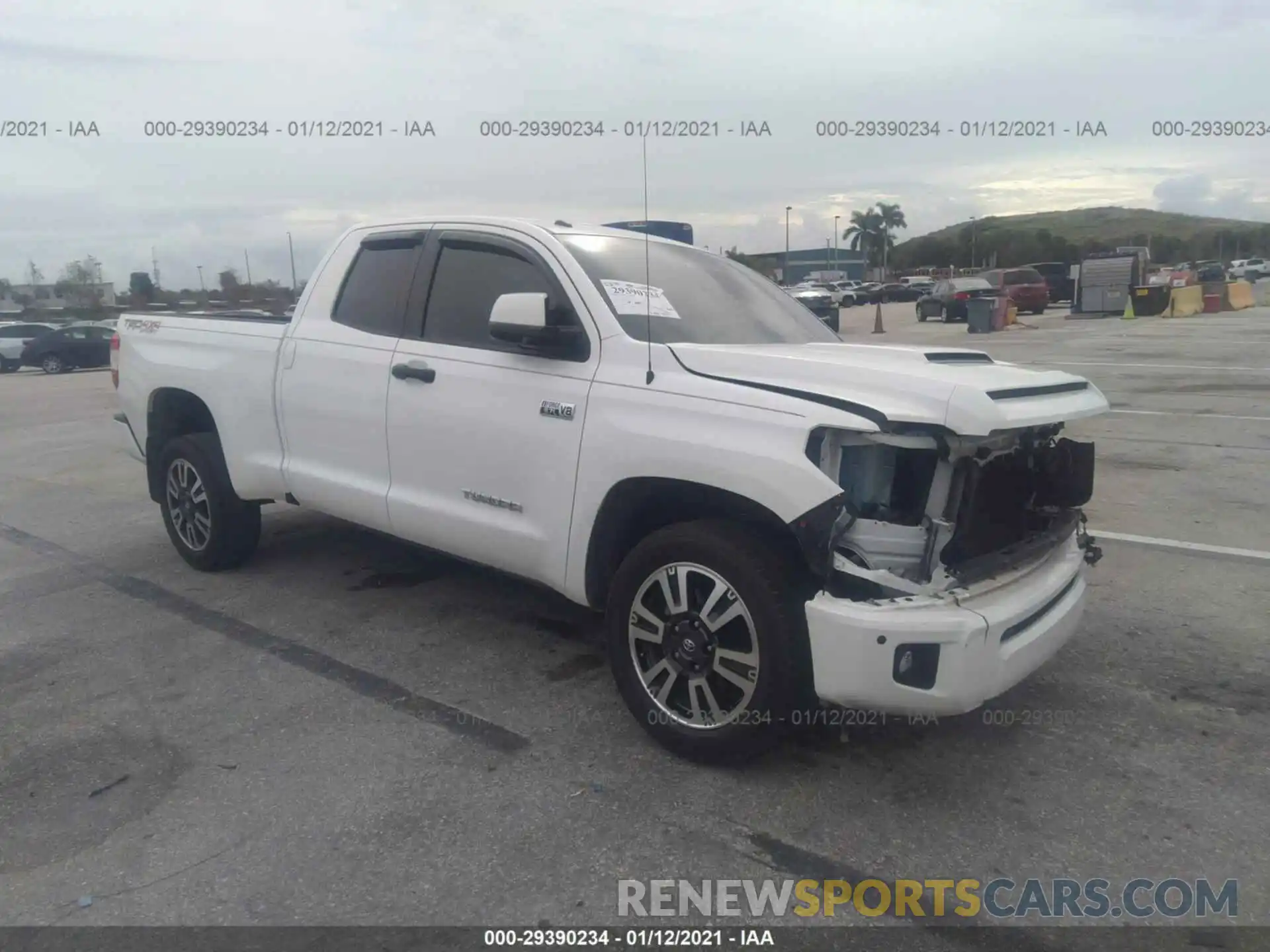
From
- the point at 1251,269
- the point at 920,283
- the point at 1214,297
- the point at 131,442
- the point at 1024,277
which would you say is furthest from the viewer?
the point at 1251,269

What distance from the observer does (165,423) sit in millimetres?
6066

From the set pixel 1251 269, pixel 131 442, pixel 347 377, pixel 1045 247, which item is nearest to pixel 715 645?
pixel 347 377

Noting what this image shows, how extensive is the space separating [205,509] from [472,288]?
240cm

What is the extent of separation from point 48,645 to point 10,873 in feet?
7.16

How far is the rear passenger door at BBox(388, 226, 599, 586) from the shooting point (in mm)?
3936

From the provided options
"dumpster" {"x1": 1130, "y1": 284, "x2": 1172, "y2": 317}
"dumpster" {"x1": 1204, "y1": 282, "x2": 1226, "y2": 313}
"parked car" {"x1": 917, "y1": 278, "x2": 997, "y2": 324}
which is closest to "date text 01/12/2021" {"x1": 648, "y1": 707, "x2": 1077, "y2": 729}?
"parked car" {"x1": 917, "y1": 278, "x2": 997, "y2": 324}

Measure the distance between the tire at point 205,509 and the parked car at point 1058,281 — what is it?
3937cm

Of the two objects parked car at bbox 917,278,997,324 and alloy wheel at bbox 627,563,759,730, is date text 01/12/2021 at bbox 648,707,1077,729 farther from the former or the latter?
parked car at bbox 917,278,997,324

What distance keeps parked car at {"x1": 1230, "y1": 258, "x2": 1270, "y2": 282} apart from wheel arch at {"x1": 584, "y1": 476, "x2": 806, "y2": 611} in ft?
229

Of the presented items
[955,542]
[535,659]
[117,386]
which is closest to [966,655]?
[955,542]

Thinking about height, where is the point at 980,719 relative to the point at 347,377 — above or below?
below

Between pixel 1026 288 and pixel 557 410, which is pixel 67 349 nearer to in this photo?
pixel 557 410

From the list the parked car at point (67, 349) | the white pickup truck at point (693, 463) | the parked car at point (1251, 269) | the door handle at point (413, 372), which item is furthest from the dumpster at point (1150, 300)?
the parked car at point (1251, 269)

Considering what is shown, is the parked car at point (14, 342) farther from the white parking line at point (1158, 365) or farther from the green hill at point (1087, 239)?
the green hill at point (1087, 239)
